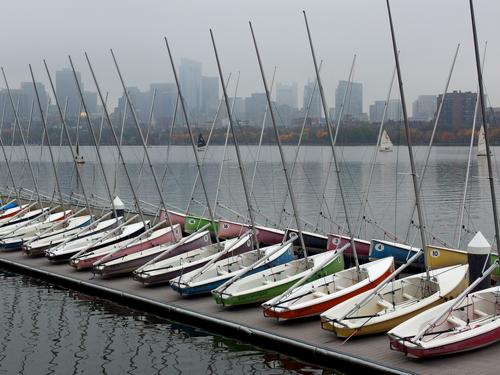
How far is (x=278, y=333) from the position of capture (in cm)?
2159

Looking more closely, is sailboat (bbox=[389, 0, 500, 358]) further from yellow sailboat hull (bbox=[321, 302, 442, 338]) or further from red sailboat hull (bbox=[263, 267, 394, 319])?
red sailboat hull (bbox=[263, 267, 394, 319])

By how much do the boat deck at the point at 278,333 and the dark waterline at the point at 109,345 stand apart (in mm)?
311

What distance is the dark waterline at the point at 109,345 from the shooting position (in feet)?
68.4

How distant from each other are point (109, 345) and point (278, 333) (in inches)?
213

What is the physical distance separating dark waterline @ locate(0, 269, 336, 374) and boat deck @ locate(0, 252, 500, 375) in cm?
31

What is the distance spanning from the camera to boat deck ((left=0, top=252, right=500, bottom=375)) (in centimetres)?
1834

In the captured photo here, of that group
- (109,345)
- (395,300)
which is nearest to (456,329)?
(395,300)

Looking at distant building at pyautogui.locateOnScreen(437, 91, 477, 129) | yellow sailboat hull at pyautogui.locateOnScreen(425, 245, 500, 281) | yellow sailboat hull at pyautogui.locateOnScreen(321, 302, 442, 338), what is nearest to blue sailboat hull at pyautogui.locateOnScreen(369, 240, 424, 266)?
yellow sailboat hull at pyautogui.locateOnScreen(425, 245, 500, 281)

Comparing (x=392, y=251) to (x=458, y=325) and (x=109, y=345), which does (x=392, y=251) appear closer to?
(x=458, y=325)

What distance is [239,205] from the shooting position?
239ft

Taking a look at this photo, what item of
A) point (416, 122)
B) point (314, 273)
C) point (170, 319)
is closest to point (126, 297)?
point (170, 319)

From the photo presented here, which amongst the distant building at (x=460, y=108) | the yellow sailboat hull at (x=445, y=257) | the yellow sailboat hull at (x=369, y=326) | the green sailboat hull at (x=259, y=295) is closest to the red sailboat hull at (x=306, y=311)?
the yellow sailboat hull at (x=369, y=326)

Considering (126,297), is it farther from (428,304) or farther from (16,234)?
(16,234)

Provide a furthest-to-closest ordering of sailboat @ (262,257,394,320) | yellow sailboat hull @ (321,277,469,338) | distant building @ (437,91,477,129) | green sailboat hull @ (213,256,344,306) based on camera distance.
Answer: distant building @ (437,91,477,129)
green sailboat hull @ (213,256,344,306)
sailboat @ (262,257,394,320)
yellow sailboat hull @ (321,277,469,338)
